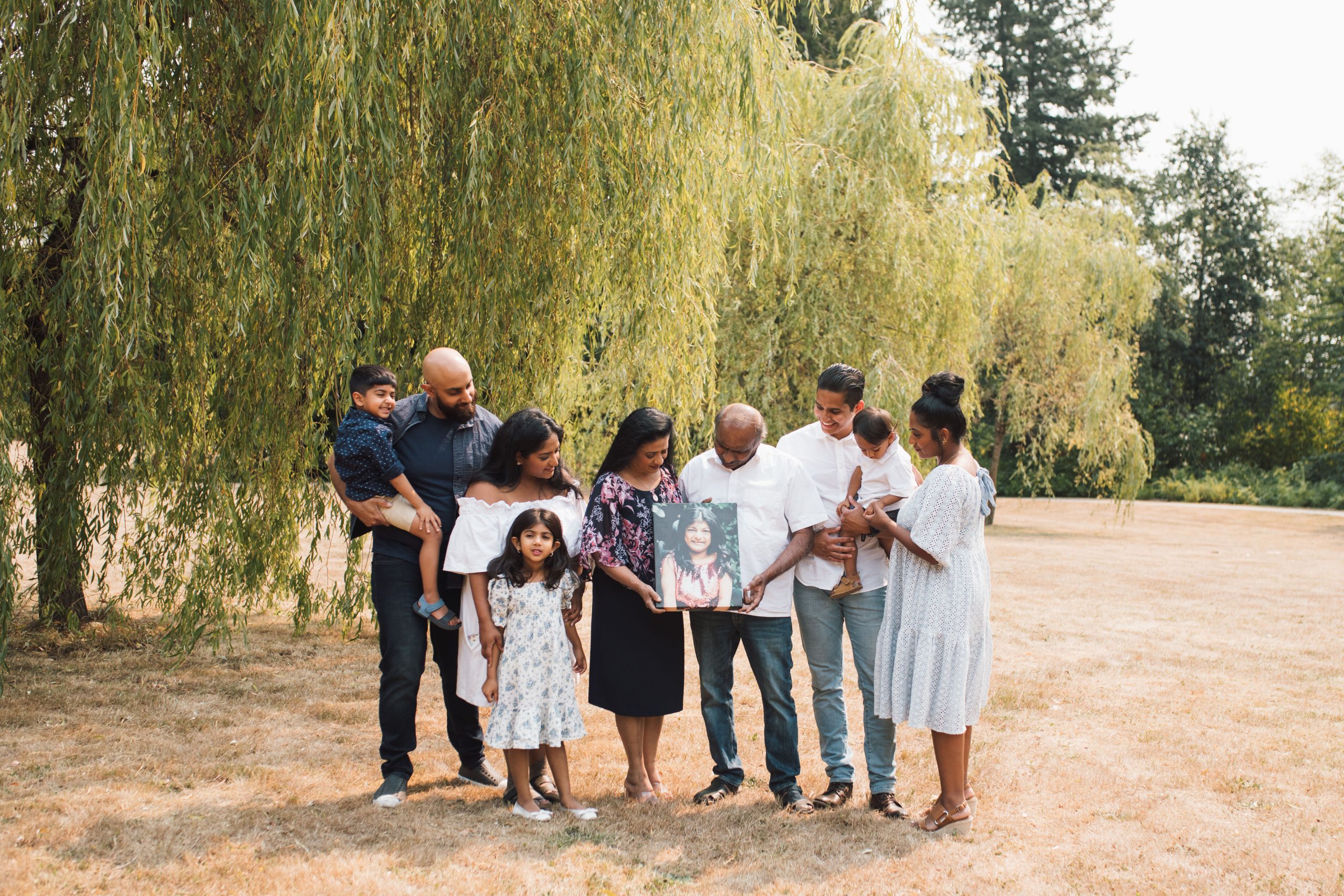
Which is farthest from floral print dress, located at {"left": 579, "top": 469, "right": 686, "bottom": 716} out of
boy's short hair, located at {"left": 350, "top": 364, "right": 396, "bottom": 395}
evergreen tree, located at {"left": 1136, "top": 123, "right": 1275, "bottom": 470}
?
evergreen tree, located at {"left": 1136, "top": 123, "right": 1275, "bottom": 470}

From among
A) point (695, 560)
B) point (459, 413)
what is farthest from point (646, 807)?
point (459, 413)

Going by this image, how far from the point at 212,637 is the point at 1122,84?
3404cm

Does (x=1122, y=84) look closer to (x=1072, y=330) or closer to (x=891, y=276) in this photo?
(x=1072, y=330)

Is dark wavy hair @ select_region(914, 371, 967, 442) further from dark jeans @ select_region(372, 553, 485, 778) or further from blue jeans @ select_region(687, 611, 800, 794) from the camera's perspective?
dark jeans @ select_region(372, 553, 485, 778)

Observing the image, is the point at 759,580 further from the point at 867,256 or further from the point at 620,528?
the point at 867,256

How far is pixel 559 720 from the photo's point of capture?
13.0 ft

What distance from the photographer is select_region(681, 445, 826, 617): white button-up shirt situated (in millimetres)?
4148

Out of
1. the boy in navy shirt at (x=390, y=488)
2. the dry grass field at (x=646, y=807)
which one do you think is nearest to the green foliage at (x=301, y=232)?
the dry grass field at (x=646, y=807)

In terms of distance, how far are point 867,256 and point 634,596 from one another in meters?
7.17

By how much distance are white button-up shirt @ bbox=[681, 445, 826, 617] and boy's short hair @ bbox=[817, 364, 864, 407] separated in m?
0.32

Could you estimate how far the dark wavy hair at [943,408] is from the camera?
394 cm

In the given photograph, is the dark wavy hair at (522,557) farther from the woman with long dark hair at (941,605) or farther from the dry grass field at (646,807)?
the woman with long dark hair at (941,605)

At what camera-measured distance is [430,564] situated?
405cm

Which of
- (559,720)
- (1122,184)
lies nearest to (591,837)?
(559,720)
